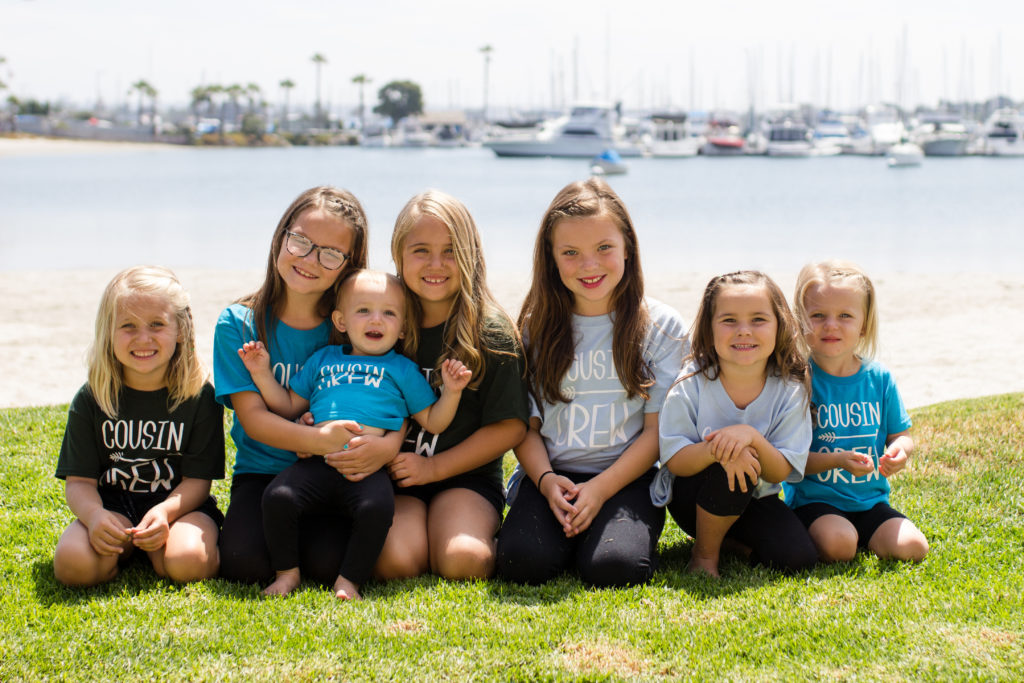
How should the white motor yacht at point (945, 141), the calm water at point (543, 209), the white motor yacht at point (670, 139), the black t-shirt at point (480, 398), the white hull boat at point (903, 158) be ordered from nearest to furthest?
the black t-shirt at point (480, 398), the calm water at point (543, 209), the white hull boat at point (903, 158), the white motor yacht at point (945, 141), the white motor yacht at point (670, 139)

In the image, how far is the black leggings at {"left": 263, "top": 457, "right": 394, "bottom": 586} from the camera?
3.53 m

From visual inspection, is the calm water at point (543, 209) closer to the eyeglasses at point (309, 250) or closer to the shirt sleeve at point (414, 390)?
the eyeglasses at point (309, 250)

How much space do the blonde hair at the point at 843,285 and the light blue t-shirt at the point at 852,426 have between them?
12 cm

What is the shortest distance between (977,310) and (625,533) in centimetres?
1012

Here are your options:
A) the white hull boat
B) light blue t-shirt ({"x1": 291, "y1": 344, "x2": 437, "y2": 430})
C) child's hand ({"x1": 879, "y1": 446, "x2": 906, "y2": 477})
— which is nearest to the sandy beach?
child's hand ({"x1": 879, "y1": 446, "x2": 906, "y2": 477})

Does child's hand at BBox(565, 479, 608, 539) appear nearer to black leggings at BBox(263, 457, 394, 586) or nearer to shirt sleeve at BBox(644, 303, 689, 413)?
shirt sleeve at BBox(644, 303, 689, 413)

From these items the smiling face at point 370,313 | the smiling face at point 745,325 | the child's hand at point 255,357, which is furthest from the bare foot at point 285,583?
the smiling face at point 745,325

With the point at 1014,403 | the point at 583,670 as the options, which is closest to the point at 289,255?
the point at 583,670

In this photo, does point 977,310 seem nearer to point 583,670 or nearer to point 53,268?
point 583,670

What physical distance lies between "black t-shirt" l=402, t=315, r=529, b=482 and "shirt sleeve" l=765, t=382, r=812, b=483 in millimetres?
1040

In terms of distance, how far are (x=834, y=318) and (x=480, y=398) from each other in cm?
153

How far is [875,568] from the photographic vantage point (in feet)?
→ 12.2

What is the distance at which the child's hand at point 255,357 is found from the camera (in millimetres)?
3721

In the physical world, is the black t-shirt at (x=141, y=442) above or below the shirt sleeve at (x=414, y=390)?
below
